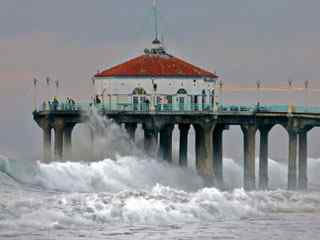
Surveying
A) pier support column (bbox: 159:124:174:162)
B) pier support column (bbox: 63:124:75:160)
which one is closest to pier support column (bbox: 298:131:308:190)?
pier support column (bbox: 159:124:174:162)

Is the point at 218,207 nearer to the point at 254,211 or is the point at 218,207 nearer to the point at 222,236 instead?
the point at 254,211

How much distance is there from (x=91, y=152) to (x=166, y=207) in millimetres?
24540

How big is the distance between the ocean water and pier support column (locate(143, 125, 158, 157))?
2.54m

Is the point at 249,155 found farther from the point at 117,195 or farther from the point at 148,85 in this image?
the point at 117,195

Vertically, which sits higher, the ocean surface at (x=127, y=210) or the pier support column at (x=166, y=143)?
the pier support column at (x=166, y=143)

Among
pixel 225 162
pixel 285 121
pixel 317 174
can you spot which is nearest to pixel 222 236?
pixel 285 121

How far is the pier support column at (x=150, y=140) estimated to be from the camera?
88000 millimetres

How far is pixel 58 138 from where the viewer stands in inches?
3474

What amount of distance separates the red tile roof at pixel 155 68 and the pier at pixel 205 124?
7.41 feet

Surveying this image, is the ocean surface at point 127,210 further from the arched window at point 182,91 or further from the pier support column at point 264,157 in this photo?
the arched window at point 182,91

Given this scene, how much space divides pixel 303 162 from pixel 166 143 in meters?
8.18

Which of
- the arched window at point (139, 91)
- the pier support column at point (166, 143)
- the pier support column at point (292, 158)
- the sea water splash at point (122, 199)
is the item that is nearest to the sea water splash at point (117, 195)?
the sea water splash at point (122, 199)

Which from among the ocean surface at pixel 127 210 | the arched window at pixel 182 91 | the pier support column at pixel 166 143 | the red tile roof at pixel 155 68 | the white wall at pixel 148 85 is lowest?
the ocean surface at pixel 127 210

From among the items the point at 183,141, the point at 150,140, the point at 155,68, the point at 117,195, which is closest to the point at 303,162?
the point at 183,141
